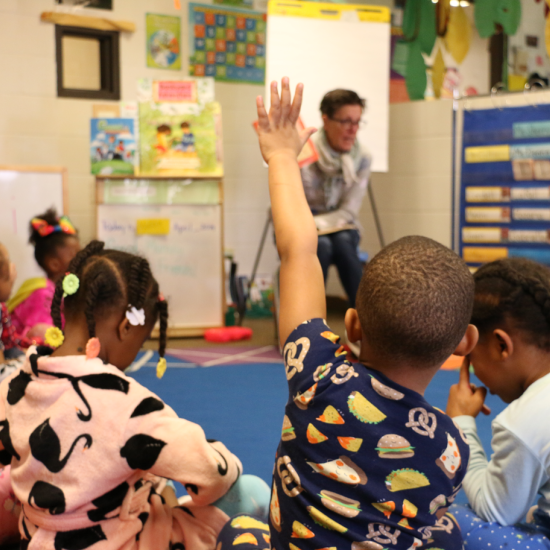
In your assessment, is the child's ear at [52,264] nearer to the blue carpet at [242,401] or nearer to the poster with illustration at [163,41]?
the blue carpet at [242,401]

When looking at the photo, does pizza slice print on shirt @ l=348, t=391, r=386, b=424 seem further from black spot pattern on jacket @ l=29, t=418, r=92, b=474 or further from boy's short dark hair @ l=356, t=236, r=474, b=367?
black spot pattern on jacket @ l=29, t=418, r=92, b=474

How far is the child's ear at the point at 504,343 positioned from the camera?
0.93 metres

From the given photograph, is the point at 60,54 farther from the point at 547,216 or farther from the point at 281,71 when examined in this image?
the point at 547,216

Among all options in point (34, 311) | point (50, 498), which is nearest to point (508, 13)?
point (34, 311)

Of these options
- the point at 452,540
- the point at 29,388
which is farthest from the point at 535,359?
the point at 29,388

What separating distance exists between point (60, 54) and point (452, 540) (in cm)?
337

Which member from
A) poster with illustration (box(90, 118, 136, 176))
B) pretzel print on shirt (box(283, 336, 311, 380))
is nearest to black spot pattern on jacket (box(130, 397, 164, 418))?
pretzel print on shirt (box(283, 336, 311, 380))

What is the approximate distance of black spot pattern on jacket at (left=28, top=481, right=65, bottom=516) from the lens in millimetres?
772

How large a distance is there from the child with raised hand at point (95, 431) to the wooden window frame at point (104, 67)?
9.46 ft

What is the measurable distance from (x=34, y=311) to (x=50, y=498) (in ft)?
4.69

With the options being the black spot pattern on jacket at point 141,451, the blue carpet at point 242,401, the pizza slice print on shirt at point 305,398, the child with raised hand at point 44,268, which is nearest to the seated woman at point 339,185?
the blue carpet at point 242,401

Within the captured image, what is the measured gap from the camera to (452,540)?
798 millimetres

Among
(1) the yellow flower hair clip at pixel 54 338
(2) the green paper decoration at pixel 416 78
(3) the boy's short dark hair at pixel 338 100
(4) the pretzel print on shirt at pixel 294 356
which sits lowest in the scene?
→ (1) the yellow flower hair clip at pixel 54 338

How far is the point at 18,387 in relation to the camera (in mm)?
830
